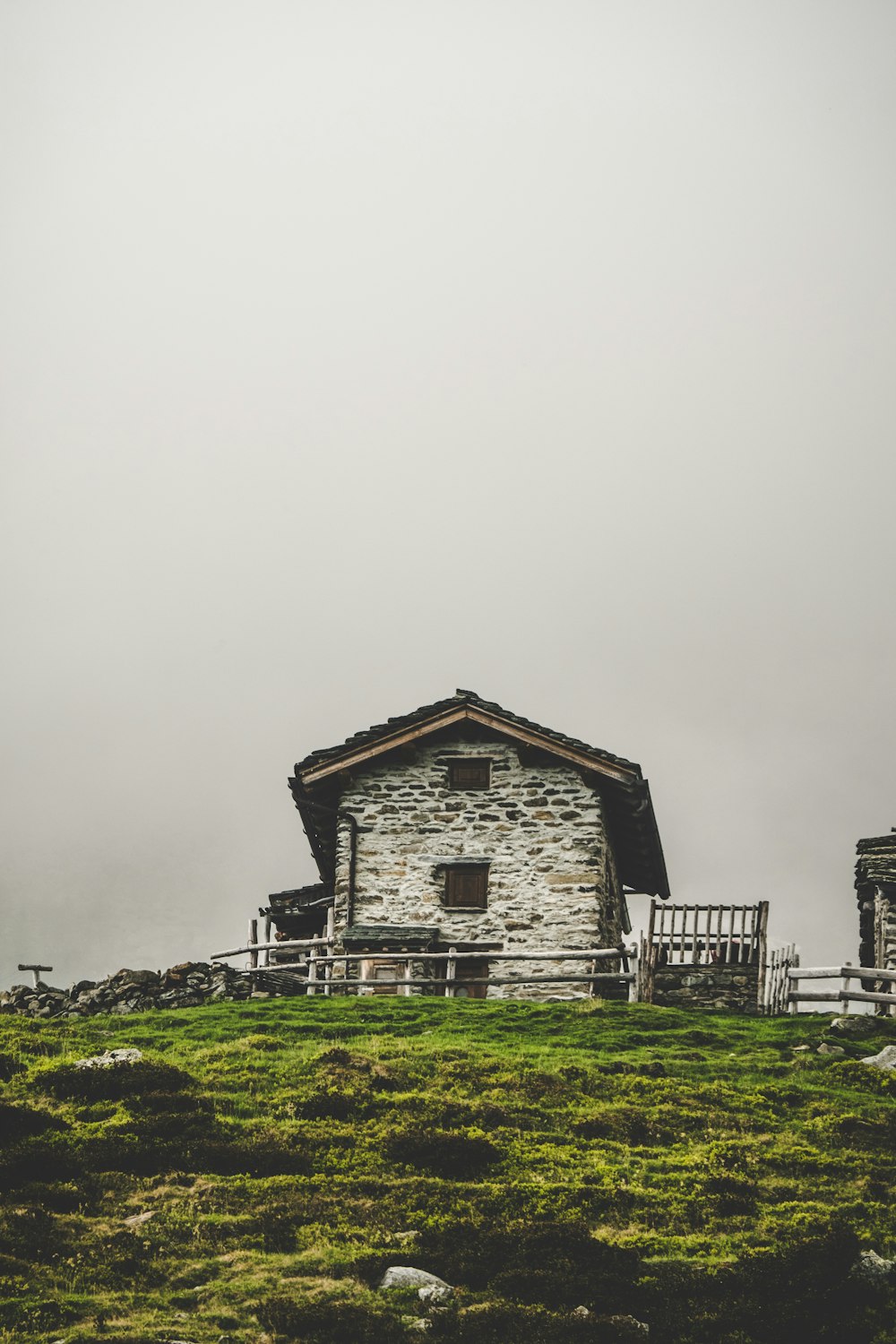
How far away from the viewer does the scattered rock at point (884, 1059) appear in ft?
65.6

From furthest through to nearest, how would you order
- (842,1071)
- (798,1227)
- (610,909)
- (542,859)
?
1. (610,909)
2. (542,859)
3. (842,1071)
4. (798,1227)

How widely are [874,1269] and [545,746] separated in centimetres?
1964

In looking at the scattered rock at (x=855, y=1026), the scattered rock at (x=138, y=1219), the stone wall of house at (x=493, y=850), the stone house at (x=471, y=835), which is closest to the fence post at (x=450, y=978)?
the stone house at (x=471, y=835)

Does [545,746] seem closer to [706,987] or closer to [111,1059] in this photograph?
[706,987]

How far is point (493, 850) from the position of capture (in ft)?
101

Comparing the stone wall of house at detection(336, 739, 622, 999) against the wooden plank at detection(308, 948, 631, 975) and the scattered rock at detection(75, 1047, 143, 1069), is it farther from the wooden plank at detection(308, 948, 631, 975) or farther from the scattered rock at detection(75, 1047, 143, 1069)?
the scattered rock at detection(75, 1047, 143, 1069)

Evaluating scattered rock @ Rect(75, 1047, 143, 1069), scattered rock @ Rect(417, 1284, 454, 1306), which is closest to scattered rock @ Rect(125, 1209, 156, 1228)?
scattered rock @ Rect(417, 1284, 454, 1306)

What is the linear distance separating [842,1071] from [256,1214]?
1009 cm

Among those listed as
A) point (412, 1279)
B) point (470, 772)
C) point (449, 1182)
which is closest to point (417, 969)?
point (470, 772)

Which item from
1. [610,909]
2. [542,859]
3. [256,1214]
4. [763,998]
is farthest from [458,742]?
[256,1214]

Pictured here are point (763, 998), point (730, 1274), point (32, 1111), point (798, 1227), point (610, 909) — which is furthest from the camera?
point (610, 909)

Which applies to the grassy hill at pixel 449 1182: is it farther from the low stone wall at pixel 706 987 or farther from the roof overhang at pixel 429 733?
the roof overhang at pixel 429 733

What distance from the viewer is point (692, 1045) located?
857 inches

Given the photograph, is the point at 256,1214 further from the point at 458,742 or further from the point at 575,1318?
the point at 458,742
